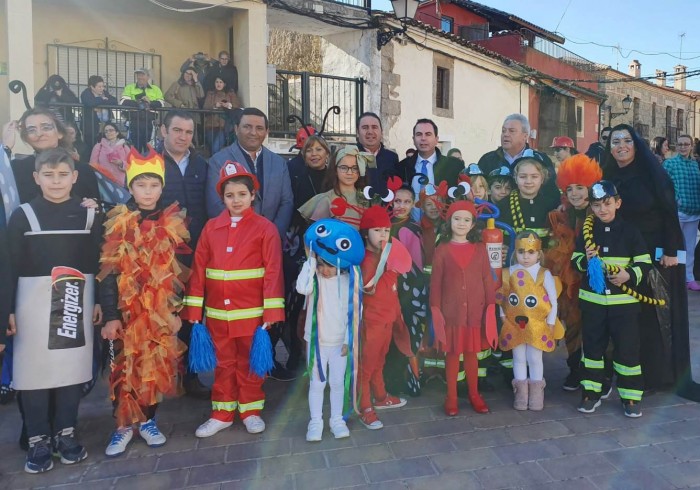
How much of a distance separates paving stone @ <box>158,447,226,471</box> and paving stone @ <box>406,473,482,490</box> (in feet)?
3.78

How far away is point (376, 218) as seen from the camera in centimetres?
375

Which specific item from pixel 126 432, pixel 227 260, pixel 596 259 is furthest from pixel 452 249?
pixel 126 432

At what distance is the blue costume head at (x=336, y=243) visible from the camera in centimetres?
359

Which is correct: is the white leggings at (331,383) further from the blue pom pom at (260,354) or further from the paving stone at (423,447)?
the paving stone at (423,447)

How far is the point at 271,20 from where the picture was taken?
11.0 m

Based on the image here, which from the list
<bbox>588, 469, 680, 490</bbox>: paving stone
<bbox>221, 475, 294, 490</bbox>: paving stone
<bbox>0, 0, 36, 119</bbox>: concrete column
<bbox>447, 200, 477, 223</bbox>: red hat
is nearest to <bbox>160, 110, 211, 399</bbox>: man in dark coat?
<bbox>221, 475, 294, 490</bbox>: paving stone

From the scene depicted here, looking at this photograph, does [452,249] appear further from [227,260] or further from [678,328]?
[678,328]

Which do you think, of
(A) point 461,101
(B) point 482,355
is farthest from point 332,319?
(A) point 461,101

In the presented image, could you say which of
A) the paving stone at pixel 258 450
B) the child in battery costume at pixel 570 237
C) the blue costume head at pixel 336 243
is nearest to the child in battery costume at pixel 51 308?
the paving stone at pixel 258 450

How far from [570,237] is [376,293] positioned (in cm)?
164

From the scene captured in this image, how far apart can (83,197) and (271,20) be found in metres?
8.31

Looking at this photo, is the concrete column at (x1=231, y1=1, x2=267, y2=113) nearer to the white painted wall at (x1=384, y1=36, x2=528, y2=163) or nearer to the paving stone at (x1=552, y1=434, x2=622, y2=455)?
the white painted wall at (x1=384, y1=36, x2=528, y2=163)

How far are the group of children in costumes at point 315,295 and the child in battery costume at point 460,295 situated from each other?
1cm

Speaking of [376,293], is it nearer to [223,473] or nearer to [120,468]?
[223,473]
